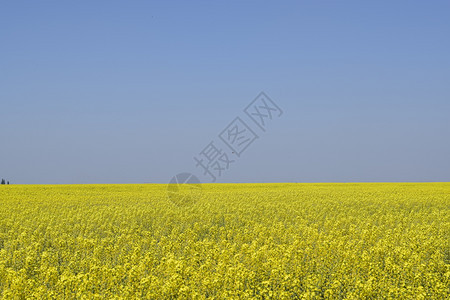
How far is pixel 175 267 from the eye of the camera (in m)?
9.41

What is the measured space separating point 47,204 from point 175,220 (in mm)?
13002

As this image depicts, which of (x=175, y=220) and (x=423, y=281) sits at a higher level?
(x=175, y=220)

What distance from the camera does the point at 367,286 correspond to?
28.2ft

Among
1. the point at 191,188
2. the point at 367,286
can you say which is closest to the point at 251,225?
the point at 367,286

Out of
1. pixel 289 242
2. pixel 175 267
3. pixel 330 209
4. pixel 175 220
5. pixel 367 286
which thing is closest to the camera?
pixel 367 286

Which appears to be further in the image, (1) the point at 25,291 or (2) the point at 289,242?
(2) the point at 289,242

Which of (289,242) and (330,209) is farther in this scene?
(330,209)

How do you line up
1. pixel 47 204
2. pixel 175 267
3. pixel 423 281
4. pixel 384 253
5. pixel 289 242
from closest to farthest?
pixel 175 267 → pixel 423 281 → pixel 384 253 → pixel 289 242 → pixel 47 204

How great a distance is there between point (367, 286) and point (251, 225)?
1142cm

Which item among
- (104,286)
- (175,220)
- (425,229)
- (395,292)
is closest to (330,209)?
(425,229)

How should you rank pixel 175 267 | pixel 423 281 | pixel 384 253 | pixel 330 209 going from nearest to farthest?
1. pixel 175 267
2. pixel 423 281
3. pixel 384 253
4. pixel 330 209

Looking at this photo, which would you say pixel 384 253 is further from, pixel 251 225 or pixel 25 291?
pixel 25 291

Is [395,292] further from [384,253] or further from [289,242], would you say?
[289,242]

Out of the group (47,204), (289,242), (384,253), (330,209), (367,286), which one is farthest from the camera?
(47,204)
